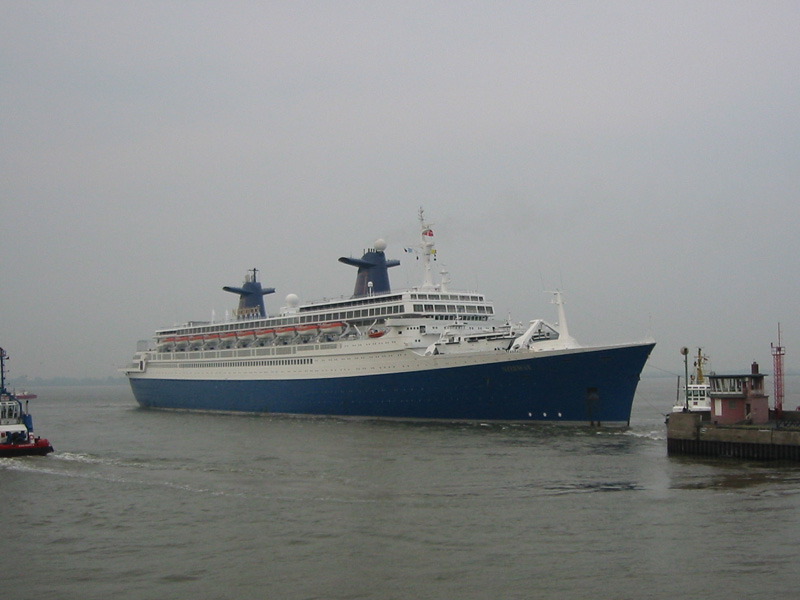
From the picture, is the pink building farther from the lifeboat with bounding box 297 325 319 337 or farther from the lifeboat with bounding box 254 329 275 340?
the lifeboat with bounding box 254 329 275 340

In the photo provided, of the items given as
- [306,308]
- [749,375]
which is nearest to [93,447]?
[306,308]

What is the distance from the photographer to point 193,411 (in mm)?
60000

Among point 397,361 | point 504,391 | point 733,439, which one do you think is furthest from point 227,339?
point 733,439

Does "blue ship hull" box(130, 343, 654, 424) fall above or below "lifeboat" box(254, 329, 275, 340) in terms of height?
below

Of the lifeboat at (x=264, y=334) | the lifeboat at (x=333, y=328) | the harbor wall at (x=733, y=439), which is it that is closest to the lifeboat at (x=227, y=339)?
the lifeboat at (x=264, y=334)

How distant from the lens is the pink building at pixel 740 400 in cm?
2836

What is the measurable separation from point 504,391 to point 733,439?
12.6 meters

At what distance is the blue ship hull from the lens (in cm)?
3534

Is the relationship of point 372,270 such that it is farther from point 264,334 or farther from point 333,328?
point 264,334

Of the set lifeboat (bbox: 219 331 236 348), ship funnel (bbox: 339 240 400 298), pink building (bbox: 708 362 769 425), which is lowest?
pink building (bbox: 708 362 769 425)

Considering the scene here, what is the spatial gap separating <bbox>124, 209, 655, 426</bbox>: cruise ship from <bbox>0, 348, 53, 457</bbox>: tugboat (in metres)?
17.9

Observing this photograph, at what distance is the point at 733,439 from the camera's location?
26.5 metres

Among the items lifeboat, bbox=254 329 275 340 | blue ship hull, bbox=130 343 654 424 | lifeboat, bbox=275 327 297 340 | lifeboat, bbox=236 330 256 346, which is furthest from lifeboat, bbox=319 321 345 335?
lifeboat, bbox=236 330 256 346

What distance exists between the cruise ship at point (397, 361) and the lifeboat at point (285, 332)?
11 cm
